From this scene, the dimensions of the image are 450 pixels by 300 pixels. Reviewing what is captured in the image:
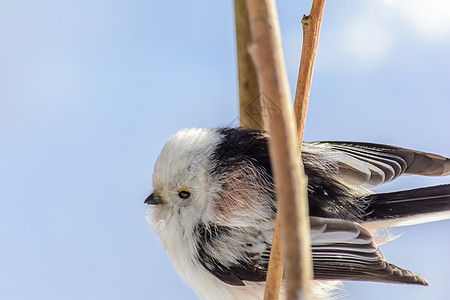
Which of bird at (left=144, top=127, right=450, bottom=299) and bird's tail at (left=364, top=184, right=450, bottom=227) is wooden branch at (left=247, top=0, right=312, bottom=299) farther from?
bird's tail at (left=364, top=184, right=450, bottom=227)

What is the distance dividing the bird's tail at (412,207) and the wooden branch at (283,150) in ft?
2.44

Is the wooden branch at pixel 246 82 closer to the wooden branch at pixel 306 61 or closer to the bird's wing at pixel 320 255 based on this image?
the bird's wing at pixel 320 255

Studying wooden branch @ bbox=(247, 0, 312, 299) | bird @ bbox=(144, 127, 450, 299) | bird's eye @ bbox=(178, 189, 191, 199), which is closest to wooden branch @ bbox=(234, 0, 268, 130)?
bird @ bbox=(144, 127, 450, 299)

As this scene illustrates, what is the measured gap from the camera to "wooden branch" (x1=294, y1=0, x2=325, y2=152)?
646 millimetres

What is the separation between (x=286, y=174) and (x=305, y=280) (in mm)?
77

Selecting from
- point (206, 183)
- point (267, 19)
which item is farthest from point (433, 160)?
point (267, 19)

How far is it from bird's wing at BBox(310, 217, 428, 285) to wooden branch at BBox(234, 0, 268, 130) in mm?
335

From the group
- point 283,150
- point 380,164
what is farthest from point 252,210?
point 283,150

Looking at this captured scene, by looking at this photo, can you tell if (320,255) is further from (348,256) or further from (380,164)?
(380,164)

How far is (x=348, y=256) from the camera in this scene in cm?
93

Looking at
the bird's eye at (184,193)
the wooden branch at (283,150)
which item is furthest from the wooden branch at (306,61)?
the bird's eye at (184,193)

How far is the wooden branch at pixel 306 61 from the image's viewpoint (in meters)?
0.65

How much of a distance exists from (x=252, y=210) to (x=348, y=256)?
0.68ft

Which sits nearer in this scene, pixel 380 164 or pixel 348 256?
pixel 348 256
